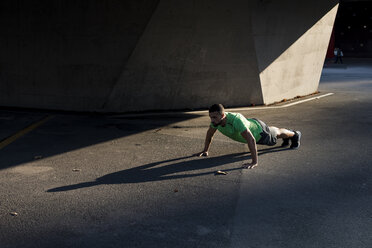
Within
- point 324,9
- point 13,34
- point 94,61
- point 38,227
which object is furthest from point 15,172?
point 324,9

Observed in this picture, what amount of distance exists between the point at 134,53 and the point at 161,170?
190 inches

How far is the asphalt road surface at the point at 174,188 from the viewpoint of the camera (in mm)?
4254

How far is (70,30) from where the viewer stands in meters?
10.8

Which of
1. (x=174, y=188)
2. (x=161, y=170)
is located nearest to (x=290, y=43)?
(x=161, y=170)

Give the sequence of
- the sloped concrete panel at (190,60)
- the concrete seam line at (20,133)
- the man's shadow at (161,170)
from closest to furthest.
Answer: the man's shadow at (161,170) → the concrete seam line at (20,133) → the sloped concrete panel at (190,60)

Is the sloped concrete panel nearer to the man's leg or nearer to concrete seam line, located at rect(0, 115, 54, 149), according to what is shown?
concrete seam line, located at rect(0, 115, 54, 149)

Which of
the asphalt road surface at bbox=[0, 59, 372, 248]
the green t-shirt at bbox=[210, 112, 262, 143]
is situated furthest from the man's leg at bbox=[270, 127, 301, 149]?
the green t-shirt at bbox=[210, 112, 262, 143]

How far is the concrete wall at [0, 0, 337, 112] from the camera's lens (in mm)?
10578

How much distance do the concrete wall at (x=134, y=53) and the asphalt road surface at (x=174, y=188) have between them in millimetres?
1562

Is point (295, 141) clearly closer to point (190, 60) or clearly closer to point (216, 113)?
point (216, 113)

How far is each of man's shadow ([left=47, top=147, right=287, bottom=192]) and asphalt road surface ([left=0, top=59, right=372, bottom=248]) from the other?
15 mm

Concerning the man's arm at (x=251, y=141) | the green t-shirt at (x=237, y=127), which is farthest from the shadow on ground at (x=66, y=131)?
the man's arm at (x=251, y=141)

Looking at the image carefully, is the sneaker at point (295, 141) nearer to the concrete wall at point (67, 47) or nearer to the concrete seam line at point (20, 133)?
the concrete wall at point (67, 47)

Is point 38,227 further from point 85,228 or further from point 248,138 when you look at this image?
point 248,138
